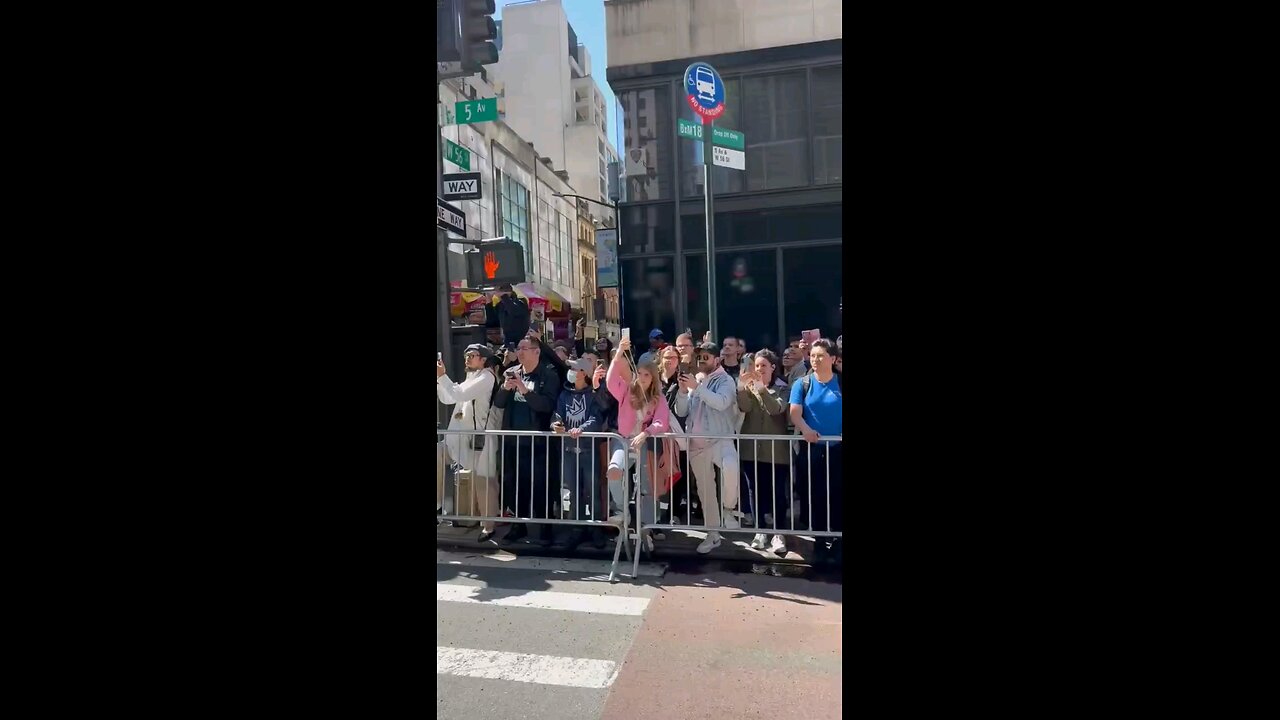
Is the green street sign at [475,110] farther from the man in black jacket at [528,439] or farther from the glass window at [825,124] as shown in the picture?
the glass window at [825,124]

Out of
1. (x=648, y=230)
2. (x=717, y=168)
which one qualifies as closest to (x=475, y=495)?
(x=648, y=230)

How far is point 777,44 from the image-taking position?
49.2 ft

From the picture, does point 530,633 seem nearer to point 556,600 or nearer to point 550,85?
point 556,600

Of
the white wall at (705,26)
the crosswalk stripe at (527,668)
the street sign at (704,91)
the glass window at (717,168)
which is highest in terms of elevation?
the white wall at (705,26)

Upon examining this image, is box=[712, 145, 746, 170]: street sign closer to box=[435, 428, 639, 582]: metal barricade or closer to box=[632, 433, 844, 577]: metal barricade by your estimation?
box=[632, 433, 844, 577]: metal barricade

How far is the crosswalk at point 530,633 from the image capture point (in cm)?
318

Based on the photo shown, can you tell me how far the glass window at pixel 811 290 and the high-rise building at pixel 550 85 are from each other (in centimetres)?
613

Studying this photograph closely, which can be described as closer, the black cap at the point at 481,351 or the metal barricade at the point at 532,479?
the metal barricade at the point at 532,479

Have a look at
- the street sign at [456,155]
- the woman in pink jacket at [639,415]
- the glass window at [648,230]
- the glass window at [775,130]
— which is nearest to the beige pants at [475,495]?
the woman in pink jacket at [639,415]

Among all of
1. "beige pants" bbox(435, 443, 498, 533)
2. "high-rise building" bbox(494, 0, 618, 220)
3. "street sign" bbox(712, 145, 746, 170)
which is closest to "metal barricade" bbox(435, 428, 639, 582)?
"beige pants" bbox(435, 443, 498, 533)
